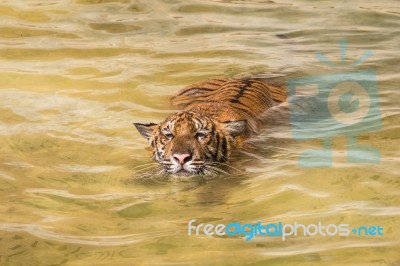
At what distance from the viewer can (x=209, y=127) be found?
6.71 meters

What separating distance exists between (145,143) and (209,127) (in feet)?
2.23

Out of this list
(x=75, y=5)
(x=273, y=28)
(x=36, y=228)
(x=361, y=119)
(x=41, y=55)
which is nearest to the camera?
(x=36, y=228)

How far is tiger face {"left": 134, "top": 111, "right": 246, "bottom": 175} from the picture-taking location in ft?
20.8

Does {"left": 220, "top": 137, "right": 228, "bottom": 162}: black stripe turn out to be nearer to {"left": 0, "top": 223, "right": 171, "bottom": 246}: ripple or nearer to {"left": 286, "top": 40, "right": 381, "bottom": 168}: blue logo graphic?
{"left": 286, "top": 40, "right": 381, "bottom": 168}: blue logo graphic

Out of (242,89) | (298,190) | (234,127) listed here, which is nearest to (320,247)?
(298,190)

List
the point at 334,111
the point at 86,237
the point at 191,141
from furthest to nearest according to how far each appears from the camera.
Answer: the point at 334,111
the point at 191,141
the point at 86,237

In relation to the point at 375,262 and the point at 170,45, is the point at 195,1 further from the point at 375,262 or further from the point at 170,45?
the point at 375,262

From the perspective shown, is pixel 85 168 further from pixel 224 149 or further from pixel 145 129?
pixel 224 149

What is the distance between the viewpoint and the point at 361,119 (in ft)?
25.4

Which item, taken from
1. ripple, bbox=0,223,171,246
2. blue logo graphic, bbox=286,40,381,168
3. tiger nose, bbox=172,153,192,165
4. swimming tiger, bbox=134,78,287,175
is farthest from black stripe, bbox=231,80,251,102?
ripple, bbox=0,223,171,246

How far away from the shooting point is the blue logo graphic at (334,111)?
6.73m

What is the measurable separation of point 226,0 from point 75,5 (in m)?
1.97

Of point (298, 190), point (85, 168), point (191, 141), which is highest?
point (191, 141)

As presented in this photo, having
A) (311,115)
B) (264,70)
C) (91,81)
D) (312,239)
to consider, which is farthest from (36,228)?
(264,70)
